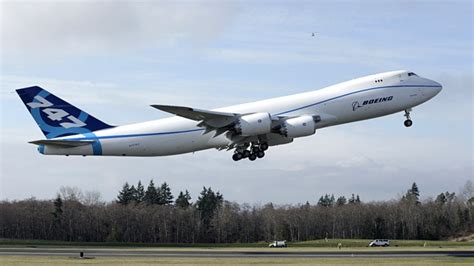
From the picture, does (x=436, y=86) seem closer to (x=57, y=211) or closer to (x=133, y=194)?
(x=57, y=211)

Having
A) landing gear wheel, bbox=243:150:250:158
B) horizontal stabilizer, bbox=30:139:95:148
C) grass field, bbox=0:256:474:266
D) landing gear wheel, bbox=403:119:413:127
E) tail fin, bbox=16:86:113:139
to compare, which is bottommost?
→ grass field, bbox=0:256:474:266

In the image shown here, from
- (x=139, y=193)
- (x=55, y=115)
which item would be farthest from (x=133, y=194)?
(x=55, y=115)

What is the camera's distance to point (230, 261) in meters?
56.3

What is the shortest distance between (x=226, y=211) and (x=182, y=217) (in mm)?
14642

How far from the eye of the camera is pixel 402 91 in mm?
60781

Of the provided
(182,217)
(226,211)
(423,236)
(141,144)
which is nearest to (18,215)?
(182,217)

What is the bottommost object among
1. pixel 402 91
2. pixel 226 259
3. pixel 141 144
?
pixel 226 259

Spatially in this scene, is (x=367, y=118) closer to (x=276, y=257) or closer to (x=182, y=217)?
(x=276, y=257)

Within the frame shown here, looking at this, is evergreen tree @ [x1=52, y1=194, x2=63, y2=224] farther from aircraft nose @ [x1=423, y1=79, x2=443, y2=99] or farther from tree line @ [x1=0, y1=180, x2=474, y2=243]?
aircraft nose @ [x1=423, y1=79, x2=443, y2=99]

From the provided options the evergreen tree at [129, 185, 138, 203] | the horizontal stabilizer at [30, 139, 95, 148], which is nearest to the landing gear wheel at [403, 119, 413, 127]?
the horizontal stabilizer at [30, 139, 95, 148]

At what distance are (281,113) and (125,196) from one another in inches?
5286

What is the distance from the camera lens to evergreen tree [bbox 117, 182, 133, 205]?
18571 cm

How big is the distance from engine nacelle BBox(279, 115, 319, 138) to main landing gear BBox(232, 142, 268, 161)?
2.95 metres

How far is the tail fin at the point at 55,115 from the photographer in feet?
→ 202
